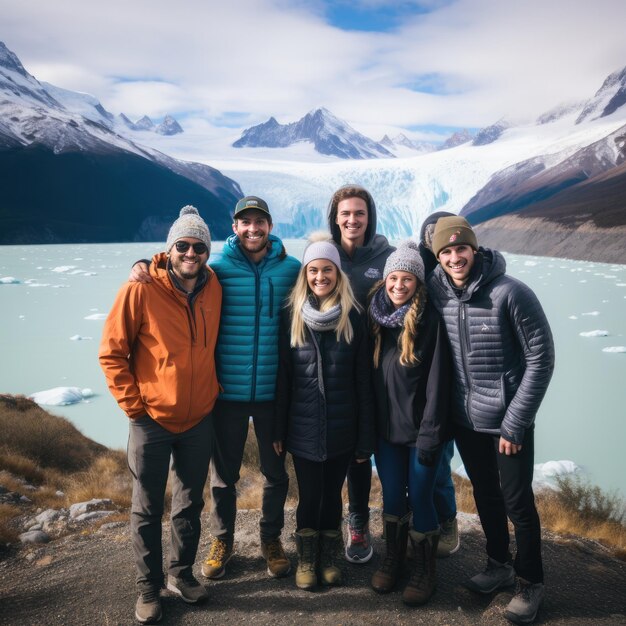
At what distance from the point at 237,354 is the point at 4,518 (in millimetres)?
2625

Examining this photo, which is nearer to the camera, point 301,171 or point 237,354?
point 237,354

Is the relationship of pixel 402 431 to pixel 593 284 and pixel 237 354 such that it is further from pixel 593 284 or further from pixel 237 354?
pixel 593 284

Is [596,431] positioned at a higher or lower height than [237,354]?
lower

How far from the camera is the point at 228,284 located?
9.24 feet

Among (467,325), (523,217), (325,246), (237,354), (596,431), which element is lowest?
(596,431)

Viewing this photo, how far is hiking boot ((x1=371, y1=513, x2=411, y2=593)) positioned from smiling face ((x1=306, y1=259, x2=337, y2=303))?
3.92 feet

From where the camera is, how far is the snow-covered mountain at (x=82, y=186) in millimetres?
59469

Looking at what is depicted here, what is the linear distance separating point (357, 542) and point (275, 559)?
47 centimetres

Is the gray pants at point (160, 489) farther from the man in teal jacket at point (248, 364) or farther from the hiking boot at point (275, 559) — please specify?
the hiking boot at point (275, 559)

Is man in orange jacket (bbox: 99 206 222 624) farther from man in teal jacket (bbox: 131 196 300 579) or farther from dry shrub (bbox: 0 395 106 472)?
dry shrub (bbox: 0 395 106 472)

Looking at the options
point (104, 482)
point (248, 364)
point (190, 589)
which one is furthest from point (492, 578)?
point (104, 482)

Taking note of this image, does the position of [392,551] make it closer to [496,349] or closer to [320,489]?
[320,489]

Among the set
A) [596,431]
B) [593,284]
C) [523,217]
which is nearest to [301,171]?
[523,217]

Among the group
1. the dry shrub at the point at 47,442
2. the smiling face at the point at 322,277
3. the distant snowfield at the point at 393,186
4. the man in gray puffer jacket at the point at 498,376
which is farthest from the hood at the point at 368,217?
the distant snowfield at the point at 393,186
